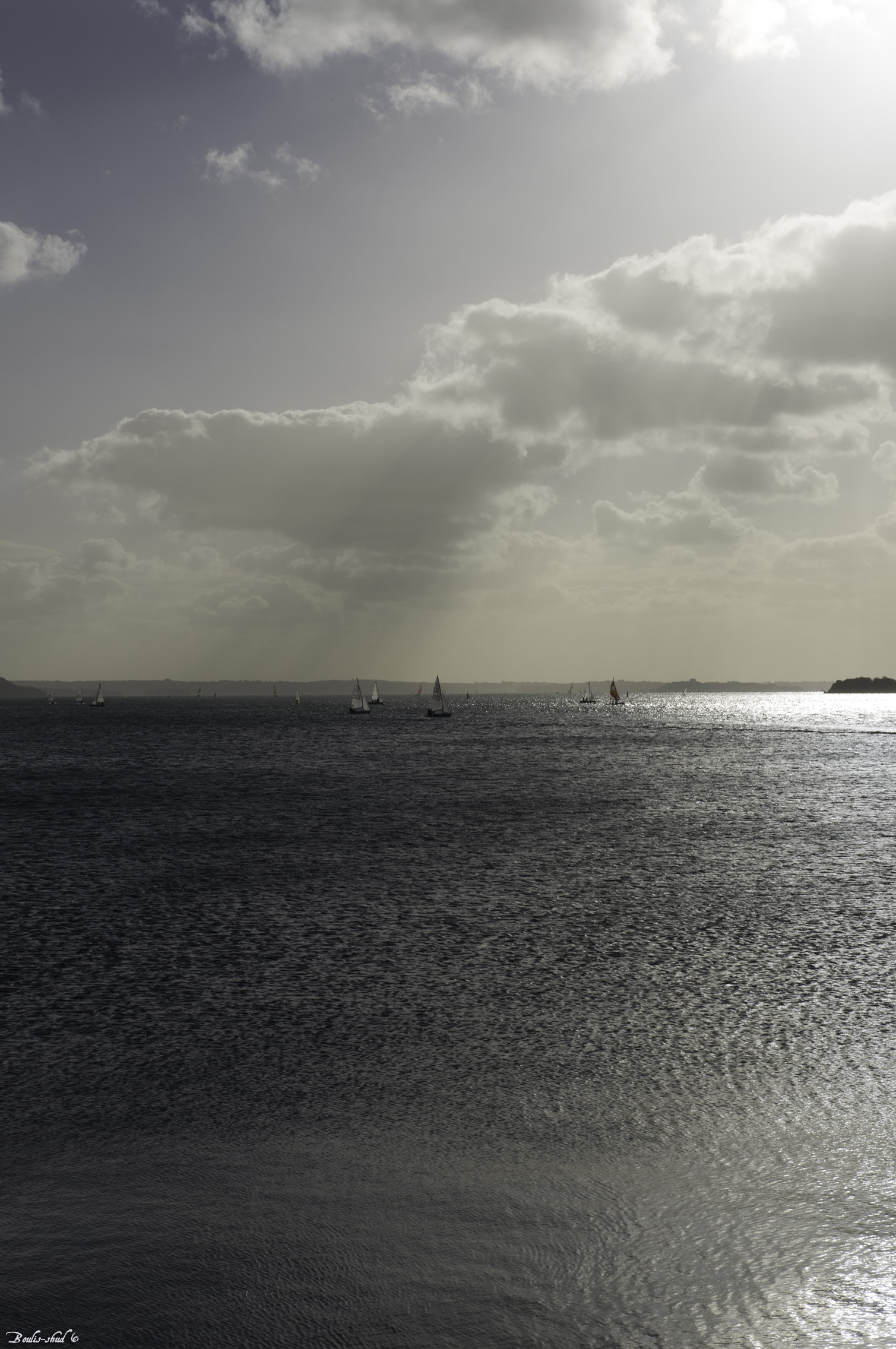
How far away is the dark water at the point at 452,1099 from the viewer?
A: 931 cm

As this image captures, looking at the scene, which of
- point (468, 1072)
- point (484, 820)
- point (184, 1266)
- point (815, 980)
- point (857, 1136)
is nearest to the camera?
point (184, 1266)

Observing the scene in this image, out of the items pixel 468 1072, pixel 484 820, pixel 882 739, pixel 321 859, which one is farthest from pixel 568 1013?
pixel 882 739

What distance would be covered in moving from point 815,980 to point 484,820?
32.0m

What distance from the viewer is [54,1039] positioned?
18453 mm

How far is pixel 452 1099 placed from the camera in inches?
589

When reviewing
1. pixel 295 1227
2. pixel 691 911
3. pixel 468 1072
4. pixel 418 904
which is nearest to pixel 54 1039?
pixel 468 1072

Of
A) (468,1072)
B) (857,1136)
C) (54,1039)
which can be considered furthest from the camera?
(54,1039)

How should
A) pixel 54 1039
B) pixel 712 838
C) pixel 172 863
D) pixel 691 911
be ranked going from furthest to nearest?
pixel 712 838, pixel 172 863, pixel 691 911, pixel 54 1039

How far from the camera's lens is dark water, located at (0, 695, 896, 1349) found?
9312mm

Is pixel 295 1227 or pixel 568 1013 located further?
pixel 568 1013

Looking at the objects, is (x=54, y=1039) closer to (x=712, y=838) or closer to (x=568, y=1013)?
(x=568, y=1013)

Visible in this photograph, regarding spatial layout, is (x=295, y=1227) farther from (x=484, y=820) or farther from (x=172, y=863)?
(x=484, y=820)

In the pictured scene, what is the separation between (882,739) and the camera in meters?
152

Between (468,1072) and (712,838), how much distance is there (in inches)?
1283
